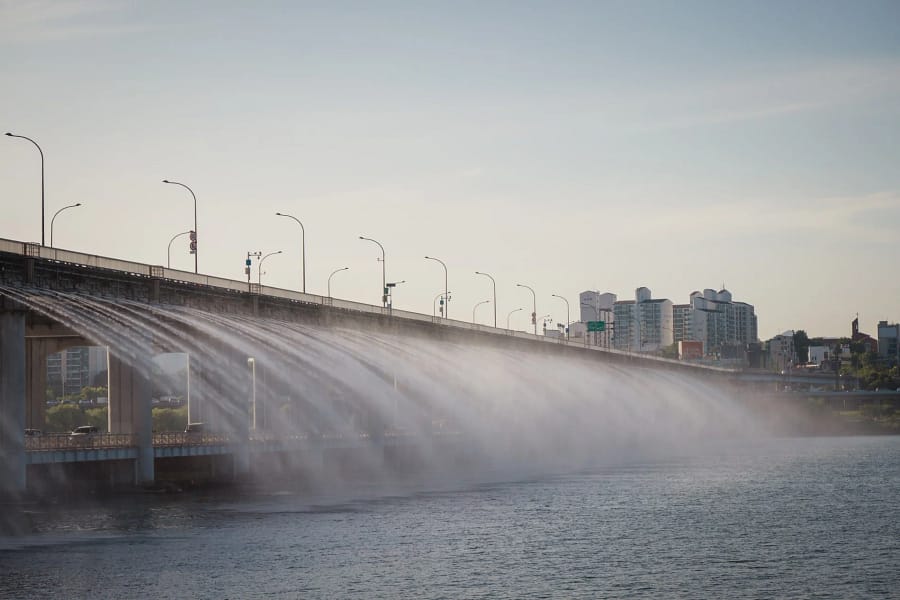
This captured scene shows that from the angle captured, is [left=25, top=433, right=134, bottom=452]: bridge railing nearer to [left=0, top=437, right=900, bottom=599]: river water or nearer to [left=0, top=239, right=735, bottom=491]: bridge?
[left=0, top=239, right=735, bottom=491]: bridge

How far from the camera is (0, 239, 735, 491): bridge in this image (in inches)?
3029

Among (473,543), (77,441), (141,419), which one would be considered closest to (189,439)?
(141,419)

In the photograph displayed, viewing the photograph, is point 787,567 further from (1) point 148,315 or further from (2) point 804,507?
(1) point 148,315

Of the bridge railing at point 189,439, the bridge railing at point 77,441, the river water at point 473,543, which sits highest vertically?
the bridge railing at point 77,441

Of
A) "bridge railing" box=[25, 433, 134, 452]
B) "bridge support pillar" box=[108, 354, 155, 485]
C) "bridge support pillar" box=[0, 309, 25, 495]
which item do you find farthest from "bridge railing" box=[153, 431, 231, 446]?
"bridge support pillar" box=[0, 309, 25, 495]

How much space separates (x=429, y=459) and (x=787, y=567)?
251 feet

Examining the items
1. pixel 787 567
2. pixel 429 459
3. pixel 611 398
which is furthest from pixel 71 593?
pixel 611 398

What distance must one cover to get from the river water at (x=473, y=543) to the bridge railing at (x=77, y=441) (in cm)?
373

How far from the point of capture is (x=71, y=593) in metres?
50.5

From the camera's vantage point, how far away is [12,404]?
7600 centimetres

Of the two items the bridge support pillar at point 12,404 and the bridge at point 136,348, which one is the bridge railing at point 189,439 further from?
the bridge support pillar at point 12,404

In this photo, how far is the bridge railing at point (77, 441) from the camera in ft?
260

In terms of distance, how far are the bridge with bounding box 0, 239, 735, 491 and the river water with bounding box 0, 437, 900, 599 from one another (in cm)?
400

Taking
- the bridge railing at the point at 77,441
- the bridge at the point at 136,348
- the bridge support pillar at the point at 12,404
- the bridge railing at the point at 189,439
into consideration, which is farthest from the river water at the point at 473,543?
the bridge railing at the point at 189,439
